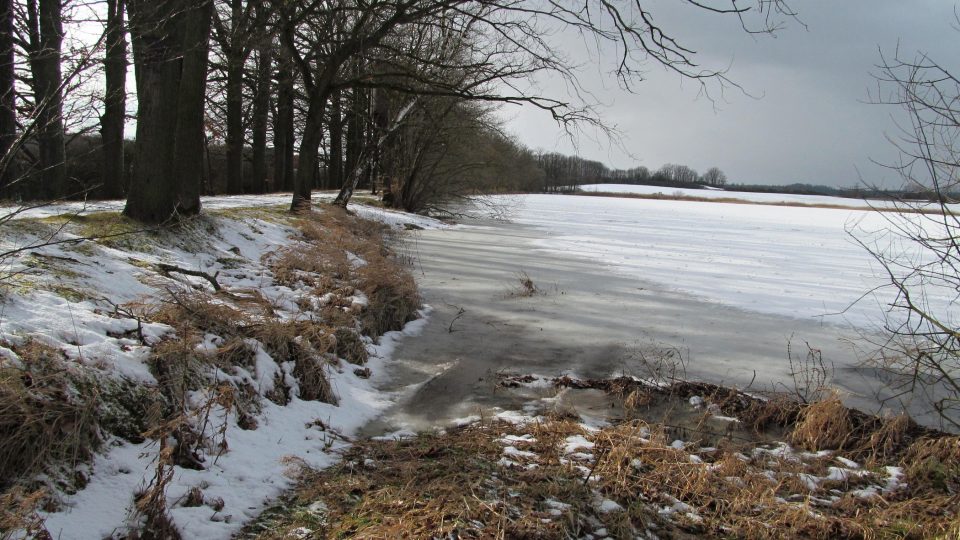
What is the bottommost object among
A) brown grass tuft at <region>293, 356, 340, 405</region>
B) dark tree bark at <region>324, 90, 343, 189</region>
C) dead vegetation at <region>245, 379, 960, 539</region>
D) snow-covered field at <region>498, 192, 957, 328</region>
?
dead vegetation at <region>245, 379, 960, 539</region>

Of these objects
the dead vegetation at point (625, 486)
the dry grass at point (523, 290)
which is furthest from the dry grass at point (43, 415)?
the dry grass at point (523, 290)

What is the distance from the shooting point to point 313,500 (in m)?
3.26

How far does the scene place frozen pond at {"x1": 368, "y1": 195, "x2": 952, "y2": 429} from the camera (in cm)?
609

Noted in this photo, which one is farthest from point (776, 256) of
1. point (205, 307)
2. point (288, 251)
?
point (205, 307)

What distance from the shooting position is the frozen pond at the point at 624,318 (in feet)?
20.0

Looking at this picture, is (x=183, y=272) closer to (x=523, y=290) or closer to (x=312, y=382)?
(x=312, y=382)

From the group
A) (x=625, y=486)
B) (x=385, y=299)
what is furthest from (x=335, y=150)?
(x=625, y=486)

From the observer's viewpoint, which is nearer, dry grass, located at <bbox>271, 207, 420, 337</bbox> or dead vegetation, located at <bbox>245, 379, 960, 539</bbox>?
dead vegetation, located at <bbox>245, 379, 960, 539</bbox>

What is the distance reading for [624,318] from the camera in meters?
8.56

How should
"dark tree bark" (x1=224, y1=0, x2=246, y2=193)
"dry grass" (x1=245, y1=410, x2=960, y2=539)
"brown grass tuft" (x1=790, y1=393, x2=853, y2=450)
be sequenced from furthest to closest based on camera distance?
"dark tree bark" (x1=224, y1=0, x2=246, y2=193), "brown grass tuft" (x1=790, y1=393, x2=853, y2=450), "dry grass" (x1=245, y1=410, x2=960, y2=539)

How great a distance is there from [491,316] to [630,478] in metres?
4.90

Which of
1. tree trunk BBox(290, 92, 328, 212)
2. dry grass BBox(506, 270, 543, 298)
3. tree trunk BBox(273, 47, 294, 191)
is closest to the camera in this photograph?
dry grass BBox(506, 270, 543, 298)

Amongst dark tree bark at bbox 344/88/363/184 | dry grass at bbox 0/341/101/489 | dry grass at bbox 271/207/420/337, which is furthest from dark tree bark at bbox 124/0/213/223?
dark tree bark at bbox 344/88/363/184

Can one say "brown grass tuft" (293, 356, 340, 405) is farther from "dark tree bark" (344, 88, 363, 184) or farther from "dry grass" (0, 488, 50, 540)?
"dark tree bark" (344, 88, 363, 184)
